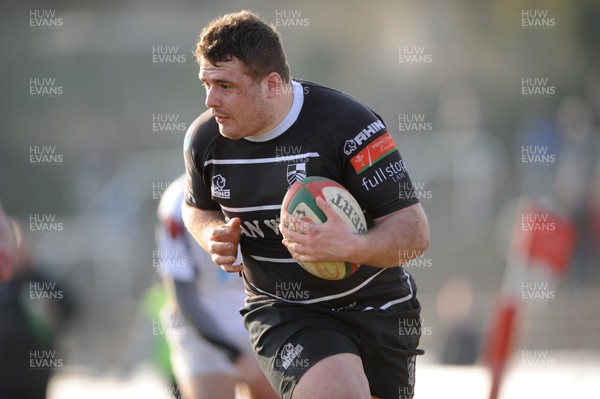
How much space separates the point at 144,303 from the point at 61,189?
125 inches

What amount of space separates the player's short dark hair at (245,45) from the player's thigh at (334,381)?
4.62 feet

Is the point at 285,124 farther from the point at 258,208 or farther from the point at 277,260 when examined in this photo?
the point at 277,260

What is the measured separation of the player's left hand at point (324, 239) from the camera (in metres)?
4.60

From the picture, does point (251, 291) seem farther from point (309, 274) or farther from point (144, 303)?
point (144, 303)

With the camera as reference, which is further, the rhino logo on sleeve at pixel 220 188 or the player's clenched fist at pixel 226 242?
the rhino logo on sleeve at pixel 220 188

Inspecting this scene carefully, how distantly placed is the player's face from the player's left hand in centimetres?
59

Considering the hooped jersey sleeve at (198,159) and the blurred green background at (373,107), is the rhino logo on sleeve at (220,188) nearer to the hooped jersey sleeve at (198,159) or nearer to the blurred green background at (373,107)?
the hooped jersey sleeve at (198,159)

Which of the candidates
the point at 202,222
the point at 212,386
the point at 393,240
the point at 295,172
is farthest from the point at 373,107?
the point at 393,240

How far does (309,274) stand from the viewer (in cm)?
512

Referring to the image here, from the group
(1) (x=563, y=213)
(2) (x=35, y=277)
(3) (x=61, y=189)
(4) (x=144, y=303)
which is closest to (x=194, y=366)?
(2) (x=35, y=277)

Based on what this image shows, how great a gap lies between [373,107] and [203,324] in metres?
11.7

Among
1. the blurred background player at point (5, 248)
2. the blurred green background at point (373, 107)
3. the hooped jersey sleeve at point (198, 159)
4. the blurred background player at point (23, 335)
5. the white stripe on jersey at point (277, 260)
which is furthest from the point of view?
the blurred green background at point (373, 107)

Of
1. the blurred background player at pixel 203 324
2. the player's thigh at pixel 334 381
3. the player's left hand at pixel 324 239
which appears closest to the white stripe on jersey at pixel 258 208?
the player's left hand at pixel 324 239

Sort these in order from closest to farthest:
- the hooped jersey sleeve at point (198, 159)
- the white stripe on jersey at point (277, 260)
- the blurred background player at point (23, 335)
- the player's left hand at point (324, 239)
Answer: the player's left hand at point (324, 239) < the white stripe on jersey at point (277, 260) < the hooped jersey sleeve at point (198, 159) < the blurred background player at point (23, 335)
